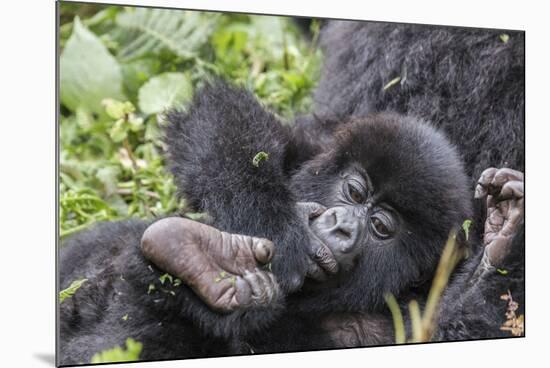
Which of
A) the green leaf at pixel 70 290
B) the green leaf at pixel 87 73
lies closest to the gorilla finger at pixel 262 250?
the green leaf at pixel 70 290

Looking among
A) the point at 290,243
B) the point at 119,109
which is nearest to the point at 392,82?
the point at 290,243

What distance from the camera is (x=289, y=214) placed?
2984 mm

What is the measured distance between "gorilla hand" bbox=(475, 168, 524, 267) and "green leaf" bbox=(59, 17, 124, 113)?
1.68m

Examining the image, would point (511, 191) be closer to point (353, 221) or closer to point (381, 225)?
point (381, 225)

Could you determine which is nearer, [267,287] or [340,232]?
[267,287]

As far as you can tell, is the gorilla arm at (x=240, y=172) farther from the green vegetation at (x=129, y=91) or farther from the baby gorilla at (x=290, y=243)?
the green vegetation at (x=129, y=91)

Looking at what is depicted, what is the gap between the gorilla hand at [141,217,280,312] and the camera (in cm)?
263

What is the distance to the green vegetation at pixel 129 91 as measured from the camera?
145 inches

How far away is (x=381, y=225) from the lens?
304 cm

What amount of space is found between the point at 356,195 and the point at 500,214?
1.76 feet

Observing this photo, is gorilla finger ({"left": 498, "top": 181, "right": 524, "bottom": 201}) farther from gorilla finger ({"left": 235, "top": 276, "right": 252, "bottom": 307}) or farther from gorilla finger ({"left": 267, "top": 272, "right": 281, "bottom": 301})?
gorilla finger ({"left": 235, "top": 276, "right": 252, "bottom": 307})

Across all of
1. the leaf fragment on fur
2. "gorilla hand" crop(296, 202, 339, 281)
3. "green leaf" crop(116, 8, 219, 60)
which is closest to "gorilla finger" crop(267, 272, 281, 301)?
"gorilla hand" crop(296, 202, 339, 281)
